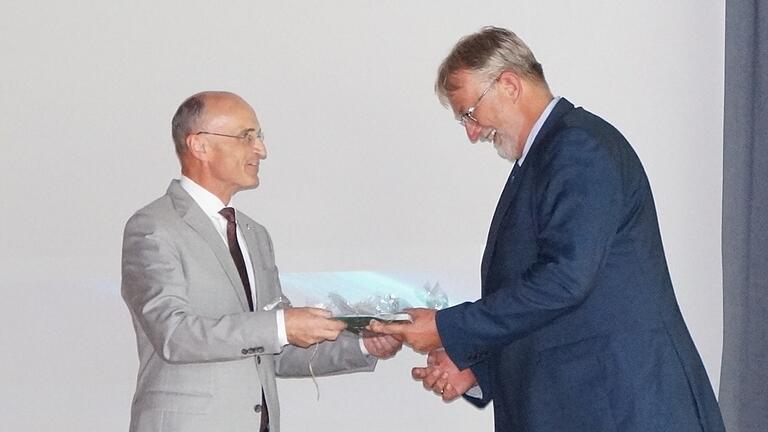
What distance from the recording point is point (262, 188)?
3615mm

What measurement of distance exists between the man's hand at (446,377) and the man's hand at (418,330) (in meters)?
0.23

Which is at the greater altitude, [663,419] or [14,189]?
[14,189]

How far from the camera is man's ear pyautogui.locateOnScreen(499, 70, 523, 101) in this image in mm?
2457

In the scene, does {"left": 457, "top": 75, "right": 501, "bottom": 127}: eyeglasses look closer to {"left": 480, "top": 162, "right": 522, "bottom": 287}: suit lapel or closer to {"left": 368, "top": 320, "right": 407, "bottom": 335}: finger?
{"left": 480, "top": 162, "right": 522, "bottom": 287}: suit lapel

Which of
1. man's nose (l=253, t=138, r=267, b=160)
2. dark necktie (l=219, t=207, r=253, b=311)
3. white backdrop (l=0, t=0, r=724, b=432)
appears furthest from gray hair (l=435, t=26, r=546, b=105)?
white backdrop (l=0, t=0, r=724, b=432)

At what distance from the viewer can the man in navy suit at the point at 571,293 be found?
2.25 meters

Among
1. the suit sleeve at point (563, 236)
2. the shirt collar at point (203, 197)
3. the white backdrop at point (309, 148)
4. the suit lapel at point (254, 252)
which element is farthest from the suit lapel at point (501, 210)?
the white backdrop at point (309, 148)

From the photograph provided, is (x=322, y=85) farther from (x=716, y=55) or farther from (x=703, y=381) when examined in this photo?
(x=703, y=381)

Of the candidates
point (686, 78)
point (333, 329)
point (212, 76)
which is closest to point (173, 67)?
point (212, 76)

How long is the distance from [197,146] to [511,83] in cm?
79

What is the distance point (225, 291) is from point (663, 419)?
1.03 meters

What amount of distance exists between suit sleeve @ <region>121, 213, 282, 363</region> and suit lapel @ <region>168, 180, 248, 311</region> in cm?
9

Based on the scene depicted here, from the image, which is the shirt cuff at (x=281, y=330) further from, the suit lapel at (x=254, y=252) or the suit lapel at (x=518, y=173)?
the suit lapel at (x=518, y=173)

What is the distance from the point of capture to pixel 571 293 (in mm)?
2252
